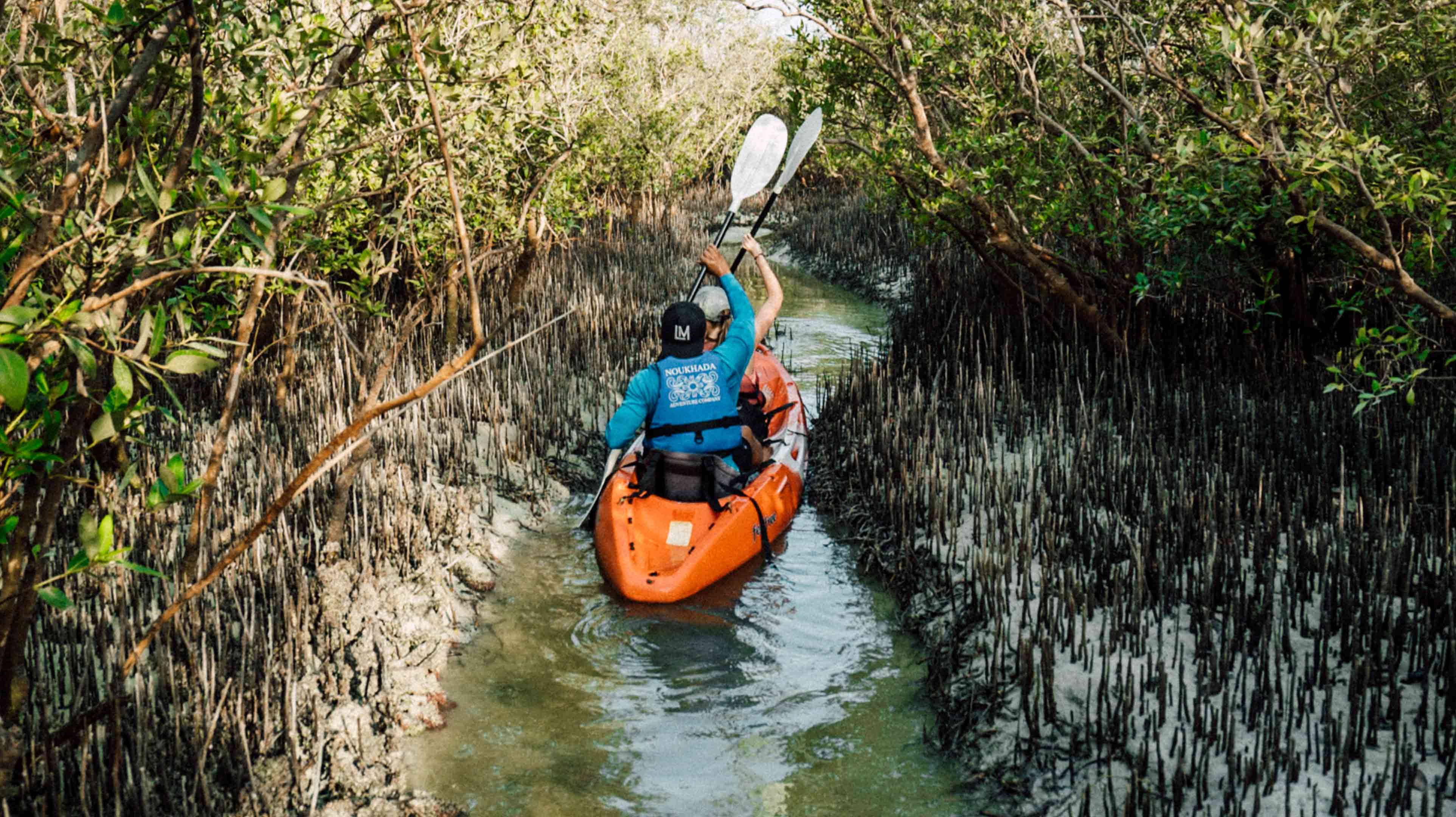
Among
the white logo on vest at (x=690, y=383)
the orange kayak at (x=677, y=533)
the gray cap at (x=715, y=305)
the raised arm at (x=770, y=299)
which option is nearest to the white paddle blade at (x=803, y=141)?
the raised arm at (x=770, y=299)

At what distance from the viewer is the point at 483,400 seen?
259 inches

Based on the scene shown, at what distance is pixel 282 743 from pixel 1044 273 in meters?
4.97

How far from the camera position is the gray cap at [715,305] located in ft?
21.6

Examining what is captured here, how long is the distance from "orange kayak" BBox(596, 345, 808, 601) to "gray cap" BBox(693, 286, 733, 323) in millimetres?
1220

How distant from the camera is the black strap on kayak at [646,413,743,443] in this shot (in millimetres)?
5277

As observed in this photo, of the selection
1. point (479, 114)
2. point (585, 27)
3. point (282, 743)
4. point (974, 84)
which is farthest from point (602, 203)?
point (282, 743)

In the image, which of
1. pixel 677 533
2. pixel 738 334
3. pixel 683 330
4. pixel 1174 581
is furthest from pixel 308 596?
pixel 1174 581

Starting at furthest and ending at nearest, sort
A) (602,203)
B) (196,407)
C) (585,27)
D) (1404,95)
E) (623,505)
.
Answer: (602,203) → (585,27) → (196,407) → (1404,95) → (623,505)

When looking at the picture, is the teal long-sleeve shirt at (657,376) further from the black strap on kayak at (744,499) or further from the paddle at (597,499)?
the black strap on kayak at (744,499)

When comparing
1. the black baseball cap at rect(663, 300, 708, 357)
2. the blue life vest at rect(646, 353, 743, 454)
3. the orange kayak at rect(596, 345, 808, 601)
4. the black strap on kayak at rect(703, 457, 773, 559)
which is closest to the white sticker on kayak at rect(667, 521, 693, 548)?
the orange kayak at rect(596, 345, 808, 601)

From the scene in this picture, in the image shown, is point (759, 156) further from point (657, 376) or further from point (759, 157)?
point (657, 376)

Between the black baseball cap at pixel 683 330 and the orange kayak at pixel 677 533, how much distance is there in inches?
25.8

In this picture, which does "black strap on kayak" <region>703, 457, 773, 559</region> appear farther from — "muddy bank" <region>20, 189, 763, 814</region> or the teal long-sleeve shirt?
"muddy bank" <region>20, 189, 763, 814</region>

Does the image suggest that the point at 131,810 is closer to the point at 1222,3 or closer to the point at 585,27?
the point at 1222,3
